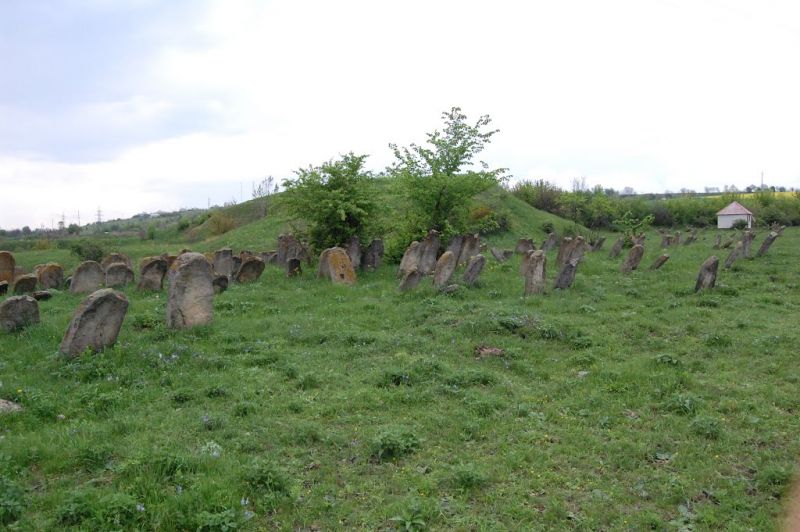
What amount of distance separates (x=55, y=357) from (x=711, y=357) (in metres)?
11.1

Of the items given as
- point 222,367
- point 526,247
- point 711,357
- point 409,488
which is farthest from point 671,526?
point 526,247

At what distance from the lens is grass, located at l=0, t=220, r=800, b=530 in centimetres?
570

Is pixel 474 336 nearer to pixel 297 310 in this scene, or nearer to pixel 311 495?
pixel 297 310

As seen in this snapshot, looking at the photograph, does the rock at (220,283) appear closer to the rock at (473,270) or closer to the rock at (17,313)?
the rock at (17,313)

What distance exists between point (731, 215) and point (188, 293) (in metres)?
60.4

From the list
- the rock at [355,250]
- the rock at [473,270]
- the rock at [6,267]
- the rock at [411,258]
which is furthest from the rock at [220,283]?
the rock at [6,267]

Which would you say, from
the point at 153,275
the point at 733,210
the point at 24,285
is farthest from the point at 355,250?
the point at 733,210

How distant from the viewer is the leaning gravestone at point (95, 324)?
Result: 985 cm

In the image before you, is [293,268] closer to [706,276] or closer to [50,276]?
[50,276]

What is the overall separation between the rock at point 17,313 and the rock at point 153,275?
4745mm

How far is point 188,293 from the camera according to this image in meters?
11.8

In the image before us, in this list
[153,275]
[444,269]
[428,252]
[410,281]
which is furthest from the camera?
[428,252]

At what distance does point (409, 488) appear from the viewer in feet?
20.1

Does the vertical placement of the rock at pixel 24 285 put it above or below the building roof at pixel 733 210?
below
